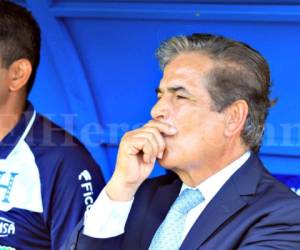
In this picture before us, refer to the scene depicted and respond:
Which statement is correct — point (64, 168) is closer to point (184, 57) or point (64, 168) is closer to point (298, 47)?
point (184, 57)

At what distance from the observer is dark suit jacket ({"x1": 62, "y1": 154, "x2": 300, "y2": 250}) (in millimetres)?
1944

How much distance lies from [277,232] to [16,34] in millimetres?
1218

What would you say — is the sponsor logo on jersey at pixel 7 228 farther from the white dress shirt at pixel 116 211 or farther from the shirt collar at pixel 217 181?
the shirt collar at pixel 217 181

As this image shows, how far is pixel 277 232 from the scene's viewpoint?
6.36 ft

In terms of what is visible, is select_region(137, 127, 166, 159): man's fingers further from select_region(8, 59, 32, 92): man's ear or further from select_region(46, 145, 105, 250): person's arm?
select_region(8, 59, 32, 92): man's ear

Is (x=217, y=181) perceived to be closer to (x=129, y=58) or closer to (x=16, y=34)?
(x=16, y=34)

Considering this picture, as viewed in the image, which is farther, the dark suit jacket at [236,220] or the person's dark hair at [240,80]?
the person's dark hair at [240,80]

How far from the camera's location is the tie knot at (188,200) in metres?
2.15

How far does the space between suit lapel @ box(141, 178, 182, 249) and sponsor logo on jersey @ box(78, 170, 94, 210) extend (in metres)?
0.29

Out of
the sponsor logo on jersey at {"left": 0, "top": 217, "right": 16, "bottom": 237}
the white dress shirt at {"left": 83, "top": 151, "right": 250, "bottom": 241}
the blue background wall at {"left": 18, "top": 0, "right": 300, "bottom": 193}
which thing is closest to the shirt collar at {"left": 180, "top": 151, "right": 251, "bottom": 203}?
the white dress shirt at {"left": 83, "top": 151, "right": 250, "bottom": 241}

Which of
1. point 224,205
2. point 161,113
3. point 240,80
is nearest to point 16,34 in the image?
point 161,113

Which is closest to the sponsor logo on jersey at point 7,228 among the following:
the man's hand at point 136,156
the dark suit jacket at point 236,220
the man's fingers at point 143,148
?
the dark suit jacket at point 236,220

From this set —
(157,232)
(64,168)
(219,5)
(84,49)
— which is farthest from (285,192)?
(84,49)

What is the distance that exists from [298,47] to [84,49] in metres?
0.91
